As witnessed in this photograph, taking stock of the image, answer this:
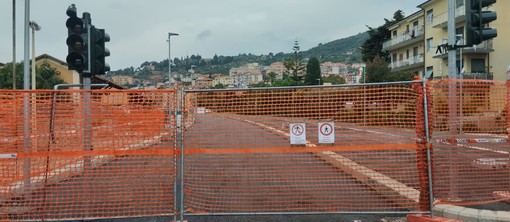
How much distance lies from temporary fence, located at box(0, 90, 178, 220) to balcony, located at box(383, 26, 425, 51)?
49.3m

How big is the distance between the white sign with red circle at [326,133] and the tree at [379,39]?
63.5 meters

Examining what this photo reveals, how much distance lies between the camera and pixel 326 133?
21.0ft

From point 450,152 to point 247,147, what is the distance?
2.97m

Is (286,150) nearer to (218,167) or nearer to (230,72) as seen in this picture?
(218,167)

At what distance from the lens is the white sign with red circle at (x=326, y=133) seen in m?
6.38

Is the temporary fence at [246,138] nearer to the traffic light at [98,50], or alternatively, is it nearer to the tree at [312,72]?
the traffic light at [98,50]

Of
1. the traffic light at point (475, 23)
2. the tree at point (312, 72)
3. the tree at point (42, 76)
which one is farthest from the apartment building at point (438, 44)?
the tree at point (42, 76)

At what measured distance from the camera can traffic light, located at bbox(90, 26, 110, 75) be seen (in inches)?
333

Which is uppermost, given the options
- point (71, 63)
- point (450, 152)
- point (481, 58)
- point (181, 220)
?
point (481, 58)

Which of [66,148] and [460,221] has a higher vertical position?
[66,148]

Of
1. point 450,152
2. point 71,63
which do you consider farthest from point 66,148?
point 450,152

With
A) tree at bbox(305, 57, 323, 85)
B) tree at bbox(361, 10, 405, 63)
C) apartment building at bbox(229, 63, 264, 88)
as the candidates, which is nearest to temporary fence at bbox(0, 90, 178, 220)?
tree at bbox(361, 10, 405, 63)

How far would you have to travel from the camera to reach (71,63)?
27.0 feet

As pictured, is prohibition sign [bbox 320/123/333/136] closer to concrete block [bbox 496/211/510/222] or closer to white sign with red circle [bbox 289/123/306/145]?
white sign with red circle [bbox 289/123/306/145]
